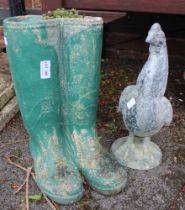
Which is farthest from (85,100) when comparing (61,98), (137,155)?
(137,155)

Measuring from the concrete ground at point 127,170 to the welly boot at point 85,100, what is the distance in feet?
0.29

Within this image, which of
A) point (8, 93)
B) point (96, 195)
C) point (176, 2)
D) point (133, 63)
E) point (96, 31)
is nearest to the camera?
point (96, 31)

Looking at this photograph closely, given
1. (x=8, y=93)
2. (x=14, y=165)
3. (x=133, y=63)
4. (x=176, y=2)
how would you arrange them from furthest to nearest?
(x=133, y=63) → (x=8, y=93) → (x=176, y=2) → (x=14, y=165)

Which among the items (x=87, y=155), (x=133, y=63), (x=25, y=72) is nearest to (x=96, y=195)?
(x=87, y=155)

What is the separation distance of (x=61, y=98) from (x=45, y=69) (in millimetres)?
187

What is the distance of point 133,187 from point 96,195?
20cm

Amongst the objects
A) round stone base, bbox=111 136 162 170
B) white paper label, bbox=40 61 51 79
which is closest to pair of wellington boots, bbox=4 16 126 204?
white paper label, bbox=40 61 51 79

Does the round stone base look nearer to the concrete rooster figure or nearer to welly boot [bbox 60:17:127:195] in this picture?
the concrete rooster figure

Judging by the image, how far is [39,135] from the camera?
1689 mm

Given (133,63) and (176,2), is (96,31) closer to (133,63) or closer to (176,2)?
(176,2)

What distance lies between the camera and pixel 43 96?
1598 millimetres

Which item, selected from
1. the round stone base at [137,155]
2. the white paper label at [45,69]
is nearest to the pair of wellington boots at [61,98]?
the white paper label at [45,69]

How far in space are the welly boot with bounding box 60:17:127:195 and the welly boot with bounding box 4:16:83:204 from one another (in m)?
0.04

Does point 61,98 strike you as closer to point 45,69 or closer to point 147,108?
point 45,69
